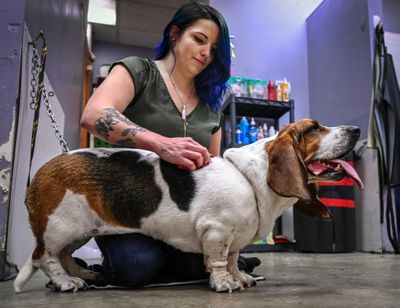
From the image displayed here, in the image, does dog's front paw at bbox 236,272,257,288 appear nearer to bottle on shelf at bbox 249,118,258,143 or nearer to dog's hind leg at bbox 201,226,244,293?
dog's hind leg at bbox 201,226,244,293

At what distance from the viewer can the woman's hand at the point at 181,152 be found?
1303 mm

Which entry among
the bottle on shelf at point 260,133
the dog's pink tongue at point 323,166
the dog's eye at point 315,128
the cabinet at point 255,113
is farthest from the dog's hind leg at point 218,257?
the bottle on shelf at point 260,133

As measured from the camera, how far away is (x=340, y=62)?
4305mm

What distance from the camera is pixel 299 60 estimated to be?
478cm

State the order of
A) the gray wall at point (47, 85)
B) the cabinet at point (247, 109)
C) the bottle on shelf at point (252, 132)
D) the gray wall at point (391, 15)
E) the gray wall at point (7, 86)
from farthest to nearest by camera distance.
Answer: the gray wall at point (391, 15), the bottle on shelf at point (252, 132), the cabinet at point (247, 109), the gray wall at point (47, 85), the gray wall at point (7, 86)

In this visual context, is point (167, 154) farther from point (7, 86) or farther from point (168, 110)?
point (7, 86)

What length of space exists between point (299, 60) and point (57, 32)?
293 cm

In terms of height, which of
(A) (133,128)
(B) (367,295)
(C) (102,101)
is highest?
(C) (102,101)

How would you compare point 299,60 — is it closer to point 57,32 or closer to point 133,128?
point 57,32

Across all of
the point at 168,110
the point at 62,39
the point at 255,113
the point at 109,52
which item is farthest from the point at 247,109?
the point at 109,52

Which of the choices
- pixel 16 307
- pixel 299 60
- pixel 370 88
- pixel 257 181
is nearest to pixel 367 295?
pixel 257 181

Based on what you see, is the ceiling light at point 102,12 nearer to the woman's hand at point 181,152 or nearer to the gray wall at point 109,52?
the gray wall at point 109,52

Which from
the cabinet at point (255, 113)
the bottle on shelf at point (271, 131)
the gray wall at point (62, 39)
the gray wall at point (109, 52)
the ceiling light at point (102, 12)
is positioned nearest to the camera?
the gray wall at point (62, 39)

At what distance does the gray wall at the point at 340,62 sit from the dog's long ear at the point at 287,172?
2.81 meters
